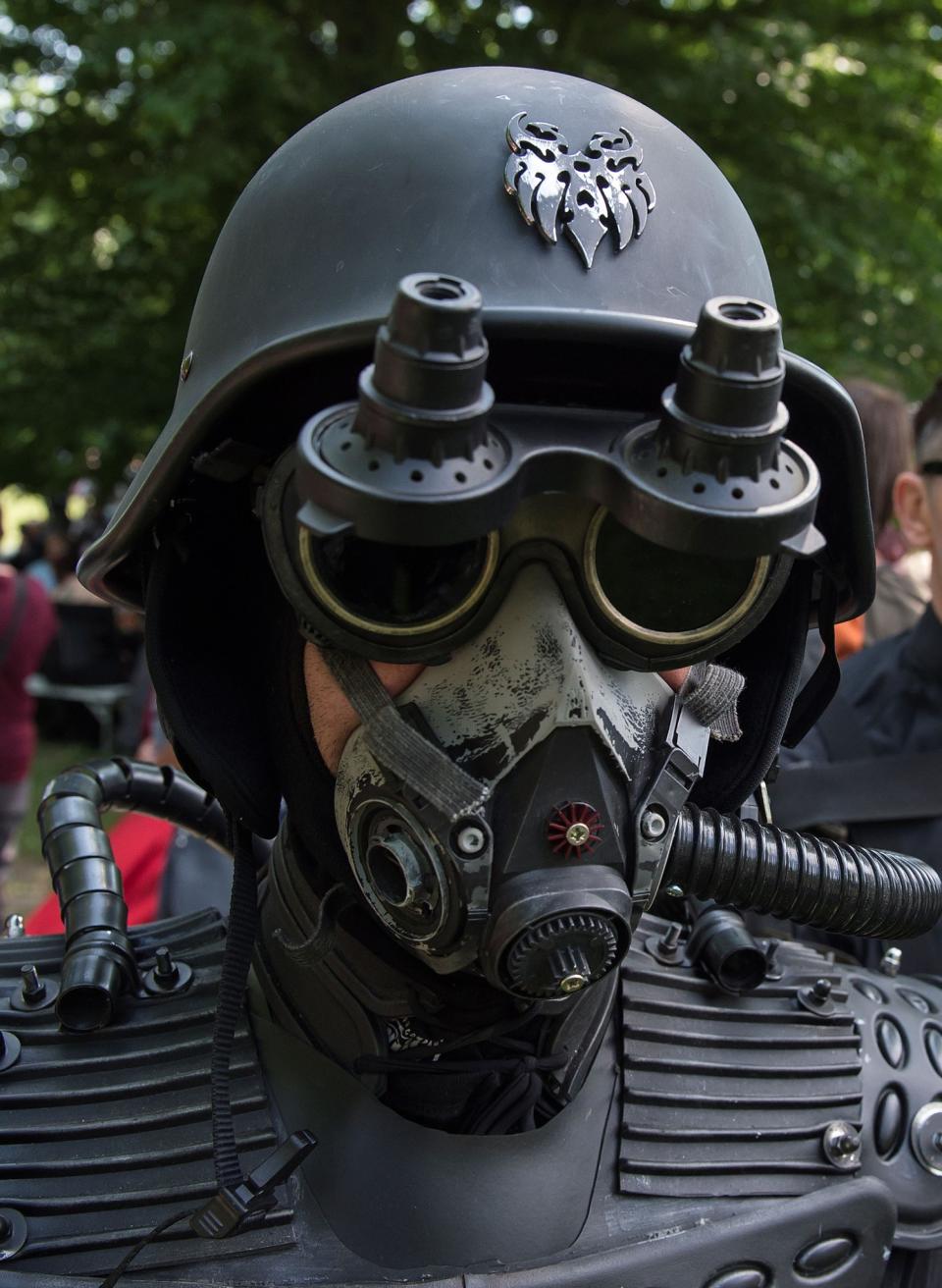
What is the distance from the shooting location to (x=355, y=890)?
175cm

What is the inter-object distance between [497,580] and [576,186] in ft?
1.65

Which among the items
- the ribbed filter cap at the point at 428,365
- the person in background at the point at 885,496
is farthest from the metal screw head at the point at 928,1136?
the person in background at the point at 885,496

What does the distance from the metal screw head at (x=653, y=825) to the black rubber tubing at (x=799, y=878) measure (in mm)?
59

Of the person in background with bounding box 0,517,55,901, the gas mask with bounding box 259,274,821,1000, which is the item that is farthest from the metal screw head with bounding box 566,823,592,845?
the person in background with bounding box 0,517,55,901

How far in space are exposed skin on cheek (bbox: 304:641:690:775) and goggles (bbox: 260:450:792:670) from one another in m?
0.06

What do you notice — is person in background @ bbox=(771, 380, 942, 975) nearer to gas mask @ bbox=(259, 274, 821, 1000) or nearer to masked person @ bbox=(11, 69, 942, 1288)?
masked person @ bbox=(11, 69, 942, 1288)

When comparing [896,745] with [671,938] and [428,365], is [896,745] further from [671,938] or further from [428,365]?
[428,365]

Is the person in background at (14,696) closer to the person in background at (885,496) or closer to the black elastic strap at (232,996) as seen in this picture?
the person in background at (885,496)

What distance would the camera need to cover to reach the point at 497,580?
1.56 meters

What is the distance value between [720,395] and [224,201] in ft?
22.8

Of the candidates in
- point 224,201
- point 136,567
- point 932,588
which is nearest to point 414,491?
point 136,567

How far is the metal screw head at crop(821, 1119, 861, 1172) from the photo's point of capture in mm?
1856

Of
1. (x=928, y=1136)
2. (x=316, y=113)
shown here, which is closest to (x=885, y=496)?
(x=928, y=1136)

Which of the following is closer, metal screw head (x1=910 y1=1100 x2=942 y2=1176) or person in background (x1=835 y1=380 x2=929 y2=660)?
metal screw head (x1=910 y1=1100 x2=942 y2=1176)
